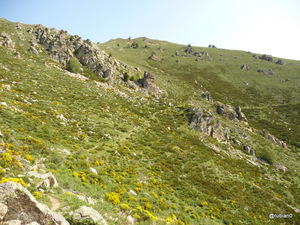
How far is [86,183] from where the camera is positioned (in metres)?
Result: 13.4

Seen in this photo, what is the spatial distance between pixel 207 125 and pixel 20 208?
4601 cm

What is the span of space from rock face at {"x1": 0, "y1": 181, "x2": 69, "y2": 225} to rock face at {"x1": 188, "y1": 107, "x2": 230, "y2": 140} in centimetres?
4241

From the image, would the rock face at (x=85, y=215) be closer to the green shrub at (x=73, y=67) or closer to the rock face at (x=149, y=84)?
the green shrub at (x=73, y=67)

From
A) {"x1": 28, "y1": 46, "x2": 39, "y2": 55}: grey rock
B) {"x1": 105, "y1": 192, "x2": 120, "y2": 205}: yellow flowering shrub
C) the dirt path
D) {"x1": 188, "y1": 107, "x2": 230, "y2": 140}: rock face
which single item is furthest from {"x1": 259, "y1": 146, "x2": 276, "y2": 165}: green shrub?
{"x1": 28, "y1": 46, "x2": 39, "y2": 55}: grey rock

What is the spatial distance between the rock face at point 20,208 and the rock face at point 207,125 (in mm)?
42412

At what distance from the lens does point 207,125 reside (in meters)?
45.2

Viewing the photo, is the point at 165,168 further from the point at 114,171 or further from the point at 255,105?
the point at 255,105

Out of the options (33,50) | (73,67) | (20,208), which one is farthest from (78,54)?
(20,208)

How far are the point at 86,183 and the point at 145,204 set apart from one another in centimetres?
631

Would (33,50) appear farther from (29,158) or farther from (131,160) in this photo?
(131,160)

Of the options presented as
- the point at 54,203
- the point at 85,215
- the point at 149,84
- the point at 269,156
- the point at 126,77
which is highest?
the point at 126,77

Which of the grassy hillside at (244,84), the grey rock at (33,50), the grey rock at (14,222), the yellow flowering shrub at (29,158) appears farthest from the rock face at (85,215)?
the grassy hillside at (244,84)

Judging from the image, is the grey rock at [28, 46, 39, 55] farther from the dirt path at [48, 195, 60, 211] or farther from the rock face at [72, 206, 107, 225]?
the rock face at [72, 206, 107, 225]

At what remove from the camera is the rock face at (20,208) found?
6262 millimetres
